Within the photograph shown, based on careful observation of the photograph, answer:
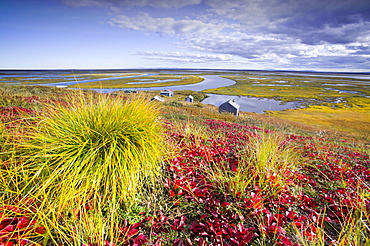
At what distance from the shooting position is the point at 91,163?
280cm

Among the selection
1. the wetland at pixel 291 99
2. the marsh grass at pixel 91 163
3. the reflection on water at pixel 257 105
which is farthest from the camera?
the reflection on water at pixel 257 105

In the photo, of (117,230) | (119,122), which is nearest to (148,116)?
(119,122)

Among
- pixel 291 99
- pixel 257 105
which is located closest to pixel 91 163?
pixel 257 105

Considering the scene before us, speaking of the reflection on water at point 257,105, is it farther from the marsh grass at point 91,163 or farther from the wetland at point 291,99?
the marsh grass at point 91,163

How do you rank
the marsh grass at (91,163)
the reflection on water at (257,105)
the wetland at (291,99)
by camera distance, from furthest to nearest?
the reflection on water at (257,105) < the wetland at (291,99) < the marsh grass at (91,163)

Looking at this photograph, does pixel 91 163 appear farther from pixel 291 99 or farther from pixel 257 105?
pixel 291 99

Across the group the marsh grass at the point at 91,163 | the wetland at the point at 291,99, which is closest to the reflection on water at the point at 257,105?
the wetland at the point at 291,99

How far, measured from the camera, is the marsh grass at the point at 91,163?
263 centimetres

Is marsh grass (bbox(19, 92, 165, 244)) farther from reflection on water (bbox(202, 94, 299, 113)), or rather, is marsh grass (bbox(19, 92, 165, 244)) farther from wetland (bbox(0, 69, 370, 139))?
reflection on water (bbox(202, 94, 299, 113))

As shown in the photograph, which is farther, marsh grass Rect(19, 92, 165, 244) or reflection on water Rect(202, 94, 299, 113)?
reflection on water Rect(202, 94, 299, 113)

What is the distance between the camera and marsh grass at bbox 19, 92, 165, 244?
2.63 meters

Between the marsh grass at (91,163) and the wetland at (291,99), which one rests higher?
the marsh grass at (91,163)

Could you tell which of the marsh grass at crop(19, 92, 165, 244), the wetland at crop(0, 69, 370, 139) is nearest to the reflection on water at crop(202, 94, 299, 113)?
the wetland at crop(0, 69, 370, 139)

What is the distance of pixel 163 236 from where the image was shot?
255 centimetres
